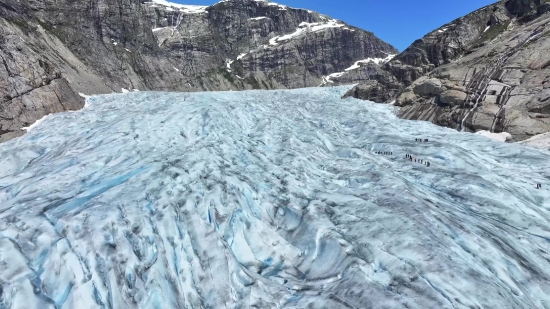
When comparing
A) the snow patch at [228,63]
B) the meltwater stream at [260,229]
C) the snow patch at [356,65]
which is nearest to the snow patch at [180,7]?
the snow patch at [228,63]

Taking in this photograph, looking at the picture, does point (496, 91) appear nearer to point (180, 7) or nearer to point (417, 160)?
point (417, 160)

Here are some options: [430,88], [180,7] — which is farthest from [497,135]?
[180,7]

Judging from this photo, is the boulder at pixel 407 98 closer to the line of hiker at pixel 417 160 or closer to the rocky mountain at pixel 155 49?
the line of hiker at pixel 417 160

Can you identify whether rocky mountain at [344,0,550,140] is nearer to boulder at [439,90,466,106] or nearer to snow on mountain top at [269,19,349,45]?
boulder at [439,90,466,106]

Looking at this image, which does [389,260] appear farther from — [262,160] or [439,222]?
[262,160]

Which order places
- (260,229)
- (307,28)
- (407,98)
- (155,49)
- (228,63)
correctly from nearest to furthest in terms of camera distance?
(260,229)
(407,98)
(155,49)
(228,63)
(307,28)
